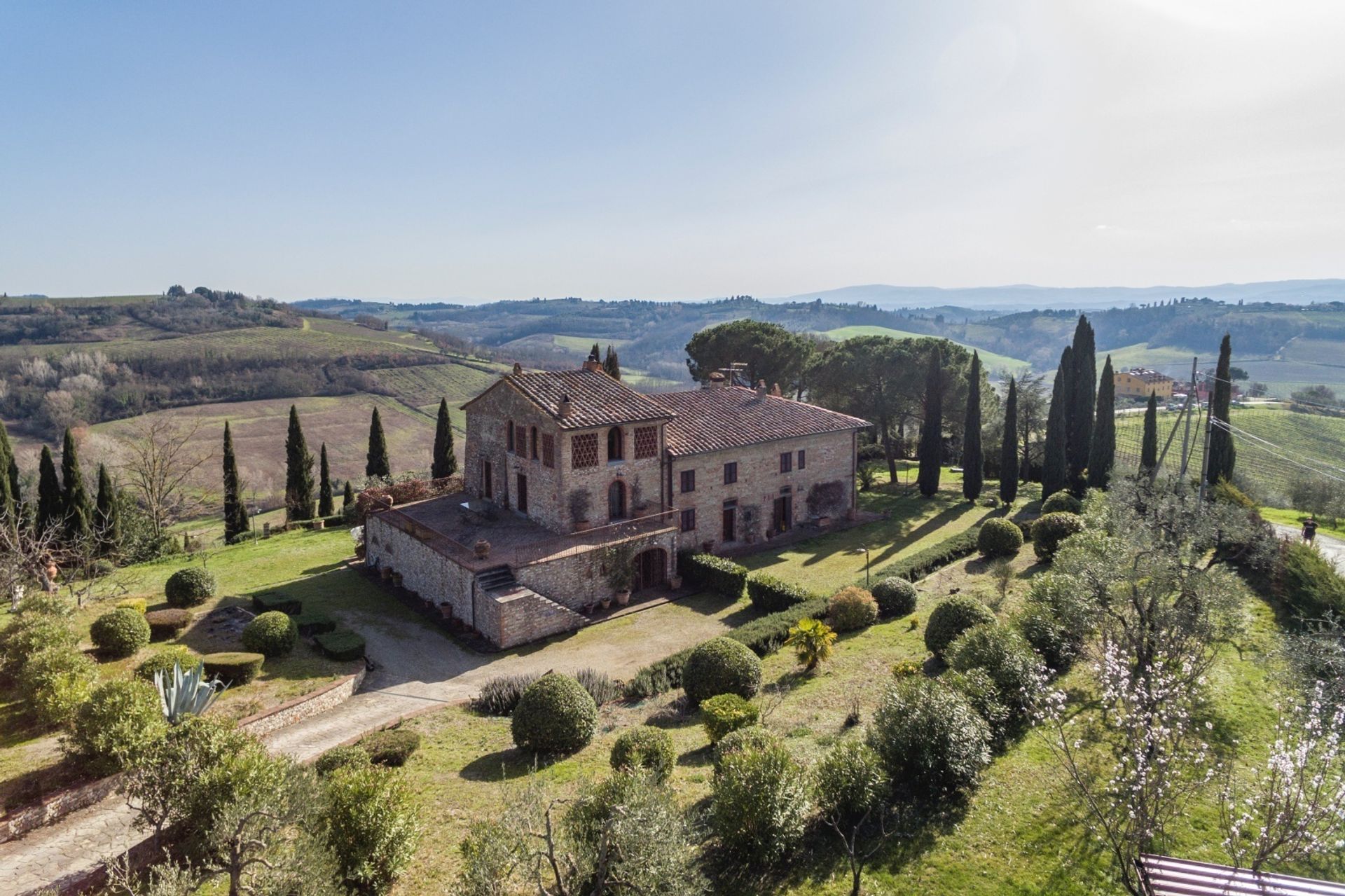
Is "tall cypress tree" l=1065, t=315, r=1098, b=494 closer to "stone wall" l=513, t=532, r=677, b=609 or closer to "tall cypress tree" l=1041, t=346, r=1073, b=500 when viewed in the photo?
"tall cypress tree" l=1041, t=346, r=1073, b=500

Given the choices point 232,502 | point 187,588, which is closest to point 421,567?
point 187,588

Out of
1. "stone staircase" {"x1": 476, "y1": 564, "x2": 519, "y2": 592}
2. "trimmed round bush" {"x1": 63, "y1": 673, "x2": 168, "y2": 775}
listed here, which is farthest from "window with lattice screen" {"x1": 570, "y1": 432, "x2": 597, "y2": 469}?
"trimmed round bush" {"x1": 63, "y1": 673, "x2": 168, "y2": 775}

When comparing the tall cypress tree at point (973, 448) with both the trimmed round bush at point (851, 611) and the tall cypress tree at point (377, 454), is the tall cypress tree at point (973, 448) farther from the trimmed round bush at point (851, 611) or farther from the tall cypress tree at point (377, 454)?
the tall cypress tree at point (377, 454)

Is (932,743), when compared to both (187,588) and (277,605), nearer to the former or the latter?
(277,605)

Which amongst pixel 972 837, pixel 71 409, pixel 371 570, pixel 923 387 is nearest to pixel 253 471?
pixel 71 409

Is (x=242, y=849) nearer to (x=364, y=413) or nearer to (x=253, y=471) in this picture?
(x=253, y=471)

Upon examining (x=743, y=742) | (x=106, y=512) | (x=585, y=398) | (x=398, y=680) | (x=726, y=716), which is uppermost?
(x=585, y=398)
